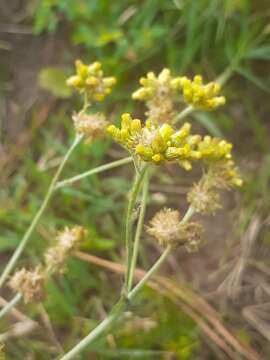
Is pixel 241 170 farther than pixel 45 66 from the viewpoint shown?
No

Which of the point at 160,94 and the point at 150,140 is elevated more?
the point at 160,94

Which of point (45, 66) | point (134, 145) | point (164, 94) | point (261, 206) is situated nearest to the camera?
point (134, 145)

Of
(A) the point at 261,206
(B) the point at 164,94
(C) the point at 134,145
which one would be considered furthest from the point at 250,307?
(C) the point at 134,145

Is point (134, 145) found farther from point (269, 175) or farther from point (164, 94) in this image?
point (269, 175)

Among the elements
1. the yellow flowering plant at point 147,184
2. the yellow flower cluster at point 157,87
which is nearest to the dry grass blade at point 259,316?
the yellow flowering plant at point 147,184

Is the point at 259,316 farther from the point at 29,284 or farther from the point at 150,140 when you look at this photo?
the point at 150,140

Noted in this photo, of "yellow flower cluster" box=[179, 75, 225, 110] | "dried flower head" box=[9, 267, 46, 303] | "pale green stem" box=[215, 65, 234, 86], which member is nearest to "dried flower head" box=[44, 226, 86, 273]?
"dried flower head" box=[9, 267, 46, 303]

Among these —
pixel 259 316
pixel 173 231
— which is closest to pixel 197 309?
pixel 259 316
